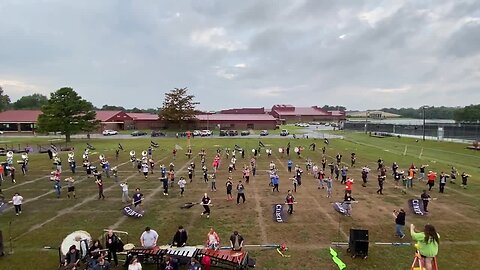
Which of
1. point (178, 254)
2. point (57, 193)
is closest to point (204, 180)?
point (57, 193)

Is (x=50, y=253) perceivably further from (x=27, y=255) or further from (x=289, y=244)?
(x=289, y=244)

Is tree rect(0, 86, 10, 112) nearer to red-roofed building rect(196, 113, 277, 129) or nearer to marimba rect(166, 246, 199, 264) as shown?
red-roofed building rect(196, 113, 277, 129)

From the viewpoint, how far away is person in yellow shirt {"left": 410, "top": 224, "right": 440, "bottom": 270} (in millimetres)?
9367

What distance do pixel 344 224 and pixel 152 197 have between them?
12.7 meters

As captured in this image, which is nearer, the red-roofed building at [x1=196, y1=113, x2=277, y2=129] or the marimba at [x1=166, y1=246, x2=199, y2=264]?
the marimba at [x1=166, y1=246, x2=199, y2=264]

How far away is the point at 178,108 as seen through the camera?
322 feet

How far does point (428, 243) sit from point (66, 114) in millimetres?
67773

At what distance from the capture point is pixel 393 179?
30.0m

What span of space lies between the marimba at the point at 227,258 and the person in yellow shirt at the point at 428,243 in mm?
5658

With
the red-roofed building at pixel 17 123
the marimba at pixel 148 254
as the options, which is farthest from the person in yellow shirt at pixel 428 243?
the red-roofed building at pixel 17 123

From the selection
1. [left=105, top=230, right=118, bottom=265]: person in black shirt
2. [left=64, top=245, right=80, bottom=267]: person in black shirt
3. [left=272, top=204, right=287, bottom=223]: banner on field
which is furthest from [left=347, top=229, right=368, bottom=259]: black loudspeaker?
[left=64, top=245, right=80, bottom=267]: person in black shirt

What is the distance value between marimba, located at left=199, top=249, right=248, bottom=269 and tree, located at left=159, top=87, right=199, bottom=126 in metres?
85.4

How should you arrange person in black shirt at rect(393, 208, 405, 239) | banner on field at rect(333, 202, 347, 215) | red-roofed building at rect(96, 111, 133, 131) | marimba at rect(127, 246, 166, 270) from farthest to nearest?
red-roofed building at rect(96, 111, 133, 131) → banner on field at rect(333, 202, 347, 215) → person in black shirt at rect(393, 208, 405, 239) → marimba at rect(127, 246, 166, 270)

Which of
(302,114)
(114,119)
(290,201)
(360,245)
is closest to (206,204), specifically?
(290,201)
